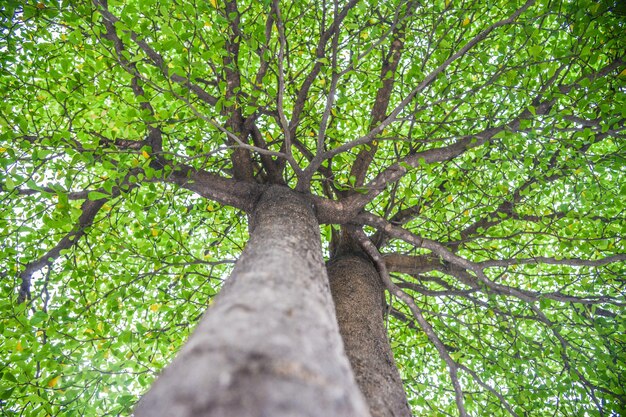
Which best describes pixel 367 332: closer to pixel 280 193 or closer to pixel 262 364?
pixel 280 193

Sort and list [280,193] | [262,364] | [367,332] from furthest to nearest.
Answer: [280,193], [367,332], [262,364]

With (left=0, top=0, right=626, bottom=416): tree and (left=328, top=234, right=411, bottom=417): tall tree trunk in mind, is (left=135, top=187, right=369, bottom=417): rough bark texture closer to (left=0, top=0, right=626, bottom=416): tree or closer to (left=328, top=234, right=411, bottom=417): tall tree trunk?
(left=0, top=0, right=626, bottom=416): tree

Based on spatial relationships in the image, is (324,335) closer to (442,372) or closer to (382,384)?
(382,384)

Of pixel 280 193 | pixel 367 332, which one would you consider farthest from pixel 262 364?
pixel 280 193

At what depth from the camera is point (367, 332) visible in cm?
254

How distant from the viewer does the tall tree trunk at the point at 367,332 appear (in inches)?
74.4

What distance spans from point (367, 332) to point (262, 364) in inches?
77.2

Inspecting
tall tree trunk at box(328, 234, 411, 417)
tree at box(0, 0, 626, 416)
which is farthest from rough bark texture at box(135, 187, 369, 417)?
tall tree trunk at box(328, 234, 411, 417)

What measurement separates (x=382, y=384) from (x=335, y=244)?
285 cm

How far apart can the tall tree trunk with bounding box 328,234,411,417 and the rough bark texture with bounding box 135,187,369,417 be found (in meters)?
1.03

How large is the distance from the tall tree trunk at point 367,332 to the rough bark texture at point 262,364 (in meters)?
1.03

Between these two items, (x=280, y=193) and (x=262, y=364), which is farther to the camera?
(x=280, y=193)

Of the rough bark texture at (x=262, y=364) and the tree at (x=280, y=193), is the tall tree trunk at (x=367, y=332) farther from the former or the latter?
the rough bark texture at (x=262, y=364)

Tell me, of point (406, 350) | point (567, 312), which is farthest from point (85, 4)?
point (567, 312)
